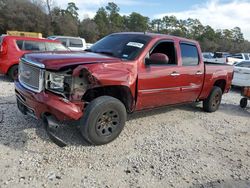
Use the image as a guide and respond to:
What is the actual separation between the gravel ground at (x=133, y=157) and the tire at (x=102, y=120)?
187 millimetres

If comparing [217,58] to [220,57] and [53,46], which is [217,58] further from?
[53,46]

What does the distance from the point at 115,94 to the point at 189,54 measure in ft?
7.63

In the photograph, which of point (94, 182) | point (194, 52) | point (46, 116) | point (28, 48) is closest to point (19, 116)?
point (46, 116)

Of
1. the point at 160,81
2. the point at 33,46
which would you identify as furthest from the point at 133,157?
the point at 33,46

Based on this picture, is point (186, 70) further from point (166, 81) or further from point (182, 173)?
point (182, 173)

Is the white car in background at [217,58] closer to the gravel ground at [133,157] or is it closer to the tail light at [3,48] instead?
the tail light at [3,48]

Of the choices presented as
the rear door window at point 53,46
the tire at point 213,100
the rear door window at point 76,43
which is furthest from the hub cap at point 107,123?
the rear door window at point 76,43

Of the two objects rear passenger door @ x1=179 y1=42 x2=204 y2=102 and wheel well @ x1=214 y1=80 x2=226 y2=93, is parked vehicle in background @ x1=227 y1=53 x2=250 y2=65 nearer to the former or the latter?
wheel well @ x1=214 y1=80 x2=226 y2=93

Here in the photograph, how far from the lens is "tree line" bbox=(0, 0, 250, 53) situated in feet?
160

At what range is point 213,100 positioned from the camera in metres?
7.54

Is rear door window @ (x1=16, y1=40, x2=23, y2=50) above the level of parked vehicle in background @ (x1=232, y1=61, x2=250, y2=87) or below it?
above

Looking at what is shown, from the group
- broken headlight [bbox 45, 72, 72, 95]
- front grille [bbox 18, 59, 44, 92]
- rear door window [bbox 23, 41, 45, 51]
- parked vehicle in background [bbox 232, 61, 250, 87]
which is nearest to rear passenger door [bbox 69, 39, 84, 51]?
rear door window [bbox 23, 41, 45, 51]

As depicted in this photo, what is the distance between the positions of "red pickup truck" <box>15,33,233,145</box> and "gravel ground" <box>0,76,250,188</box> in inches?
16.9

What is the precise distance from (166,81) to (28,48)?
6119mm
